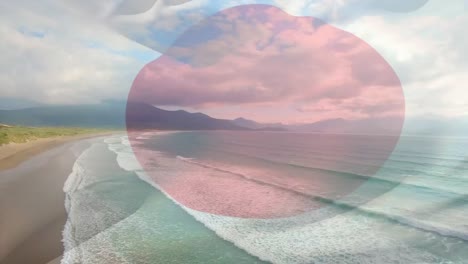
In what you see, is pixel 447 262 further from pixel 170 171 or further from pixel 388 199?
pixel 170 171

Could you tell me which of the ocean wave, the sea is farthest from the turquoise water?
the ocean wave

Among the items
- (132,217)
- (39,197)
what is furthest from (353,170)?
(39,197)

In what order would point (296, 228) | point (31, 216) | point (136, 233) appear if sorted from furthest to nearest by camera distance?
1. point (31, 216)
2. point (296, 228)
3. point (136, 233)

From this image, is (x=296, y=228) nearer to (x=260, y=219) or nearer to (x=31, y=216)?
(x=260, y=219)

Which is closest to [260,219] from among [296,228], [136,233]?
[296,228]

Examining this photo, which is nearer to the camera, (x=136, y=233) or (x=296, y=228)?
(x=136, y=233)

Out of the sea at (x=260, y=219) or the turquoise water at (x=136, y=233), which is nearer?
the turquoise water at (x=136, y=233)

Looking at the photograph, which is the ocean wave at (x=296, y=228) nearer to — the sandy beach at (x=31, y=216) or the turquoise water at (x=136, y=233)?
the turquoise water at (x=136, y=233)

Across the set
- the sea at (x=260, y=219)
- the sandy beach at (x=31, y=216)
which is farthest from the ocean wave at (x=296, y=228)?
the sandy beach at (x=31, y=216)

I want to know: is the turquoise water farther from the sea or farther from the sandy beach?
the sandy beach

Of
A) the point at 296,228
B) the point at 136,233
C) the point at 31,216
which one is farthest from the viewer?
the point at 31,216

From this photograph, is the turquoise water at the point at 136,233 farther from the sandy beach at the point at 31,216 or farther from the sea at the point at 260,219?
Answer: the sandy beach at the point at 31,216
